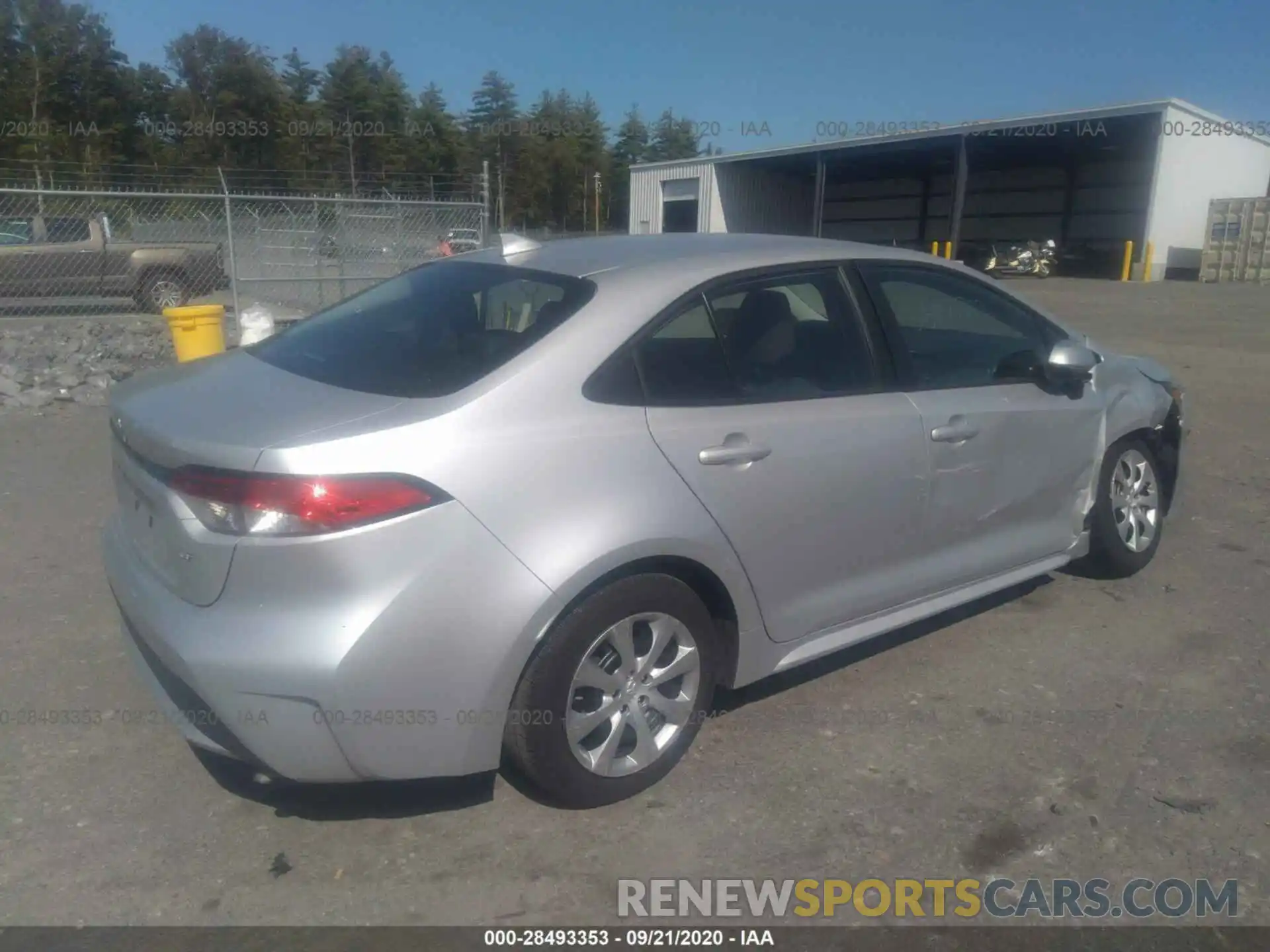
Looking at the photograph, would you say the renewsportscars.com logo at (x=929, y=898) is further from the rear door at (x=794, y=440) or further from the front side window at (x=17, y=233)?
the front side window at (x=17, y=233)

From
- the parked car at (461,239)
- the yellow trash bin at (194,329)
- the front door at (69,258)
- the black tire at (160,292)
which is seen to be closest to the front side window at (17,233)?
the front door at (69,258)

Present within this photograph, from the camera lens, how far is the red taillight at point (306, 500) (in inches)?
Answer: 95.0

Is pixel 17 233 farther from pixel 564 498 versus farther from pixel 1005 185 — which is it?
pixel 1005 185

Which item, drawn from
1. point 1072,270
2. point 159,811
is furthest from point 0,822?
point 1072,270

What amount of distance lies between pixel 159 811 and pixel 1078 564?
159 inches

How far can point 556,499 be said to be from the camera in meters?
2.65

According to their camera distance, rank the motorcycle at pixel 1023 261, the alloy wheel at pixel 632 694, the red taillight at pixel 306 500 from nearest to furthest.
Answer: the red taillight at pixel 306 500
the alloy wheel at pixel 632 694
the motorcycle at pixel 1023 261

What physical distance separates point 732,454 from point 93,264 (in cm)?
1563

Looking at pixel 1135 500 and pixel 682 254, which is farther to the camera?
pixel 1135 500

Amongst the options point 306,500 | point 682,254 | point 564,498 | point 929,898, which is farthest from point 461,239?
point 929,898

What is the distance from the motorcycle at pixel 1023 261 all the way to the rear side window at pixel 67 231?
26.4 metres

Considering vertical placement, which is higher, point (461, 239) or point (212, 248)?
point (461, 239)

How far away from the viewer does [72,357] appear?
1091cm

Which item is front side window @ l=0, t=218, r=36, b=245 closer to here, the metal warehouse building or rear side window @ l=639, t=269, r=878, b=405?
rear side window @ l=639, t=269, r=878, b=405
